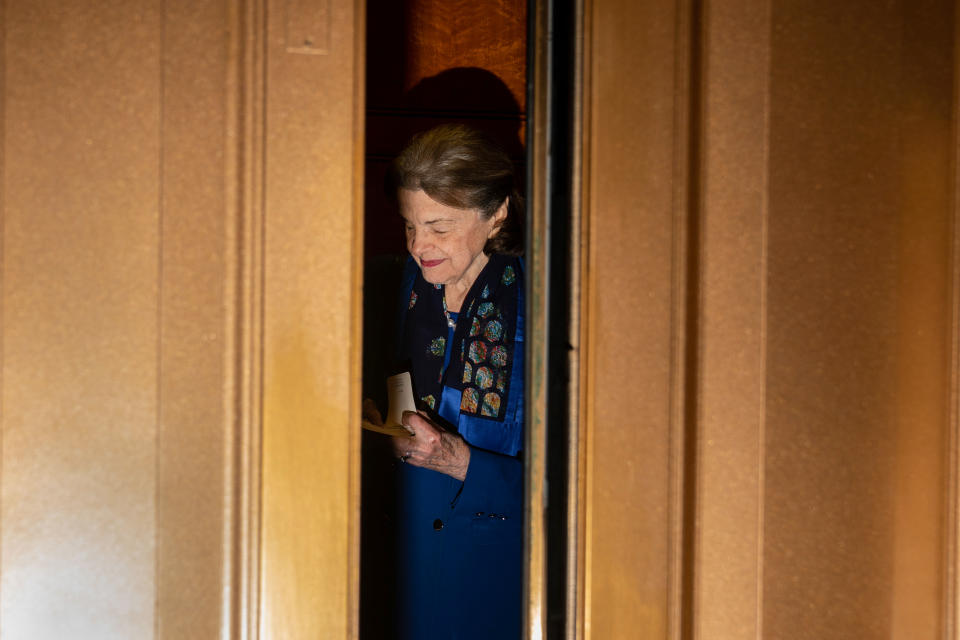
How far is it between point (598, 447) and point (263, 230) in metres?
0.67

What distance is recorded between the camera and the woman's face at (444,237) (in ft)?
4.35

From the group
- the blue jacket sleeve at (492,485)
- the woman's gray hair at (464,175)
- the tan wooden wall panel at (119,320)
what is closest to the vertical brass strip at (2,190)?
the tan wooden wall panel at (119,320)

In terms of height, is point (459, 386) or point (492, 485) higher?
point (459, 386)

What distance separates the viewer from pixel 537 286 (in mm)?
1128

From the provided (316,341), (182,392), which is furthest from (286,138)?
(182,392)

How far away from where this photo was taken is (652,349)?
3.65 ft

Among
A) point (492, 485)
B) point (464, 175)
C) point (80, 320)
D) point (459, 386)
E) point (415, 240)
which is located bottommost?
point (492, 485)

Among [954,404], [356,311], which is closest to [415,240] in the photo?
[356,311]

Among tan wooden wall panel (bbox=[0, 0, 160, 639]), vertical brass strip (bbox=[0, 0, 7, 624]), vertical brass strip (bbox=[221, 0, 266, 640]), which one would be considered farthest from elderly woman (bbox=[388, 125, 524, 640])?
vertical brass strip (bbox=[0, 0, 7, 624])

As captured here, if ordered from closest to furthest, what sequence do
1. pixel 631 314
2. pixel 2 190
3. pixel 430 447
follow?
1. pixel 2 190
2. pixel 631 314
3. pixel 430 447

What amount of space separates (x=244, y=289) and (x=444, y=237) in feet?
1.44

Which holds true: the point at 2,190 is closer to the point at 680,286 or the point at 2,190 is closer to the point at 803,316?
the point at 680,286

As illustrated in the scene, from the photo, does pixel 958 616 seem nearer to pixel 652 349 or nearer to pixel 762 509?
pixel 762 509

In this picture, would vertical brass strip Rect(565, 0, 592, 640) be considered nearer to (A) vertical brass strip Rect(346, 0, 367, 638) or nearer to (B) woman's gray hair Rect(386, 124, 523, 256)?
(B) woman's gray hair Rect(386, 124, 523, 256)
